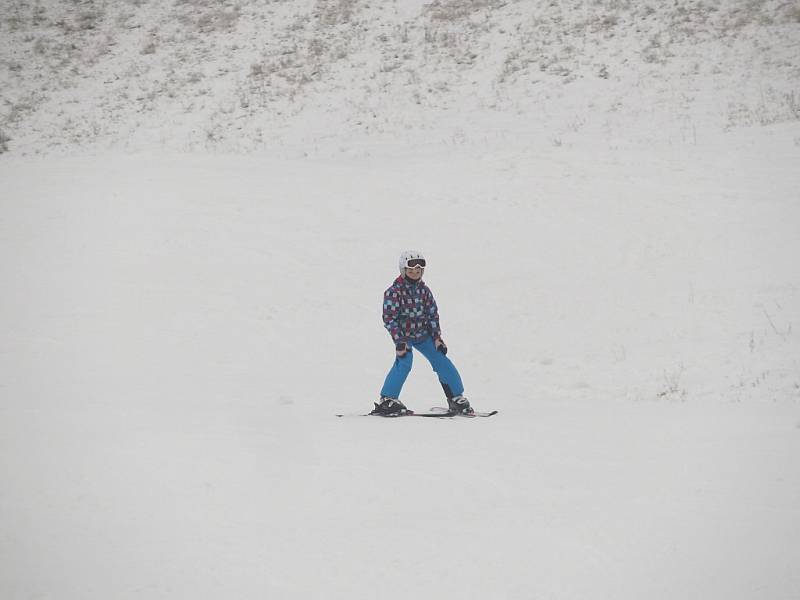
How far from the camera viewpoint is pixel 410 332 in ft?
25.5

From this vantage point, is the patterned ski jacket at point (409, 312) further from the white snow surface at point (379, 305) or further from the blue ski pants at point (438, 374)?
the white snow surface at point (379, 305)

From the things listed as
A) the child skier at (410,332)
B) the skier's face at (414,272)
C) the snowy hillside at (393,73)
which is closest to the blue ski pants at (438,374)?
the child skier at (410,332)

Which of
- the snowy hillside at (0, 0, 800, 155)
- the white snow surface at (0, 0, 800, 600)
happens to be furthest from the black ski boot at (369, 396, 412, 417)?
the snowy hillside at (0, 0, 800, 155)

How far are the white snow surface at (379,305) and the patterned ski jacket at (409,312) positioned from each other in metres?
1.00

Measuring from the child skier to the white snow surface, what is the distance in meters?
0.41

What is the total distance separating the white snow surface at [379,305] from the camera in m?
3.95

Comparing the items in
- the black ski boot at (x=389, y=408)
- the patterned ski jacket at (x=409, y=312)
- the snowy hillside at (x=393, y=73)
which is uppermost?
the snowy hillside at (x=393, y=73)

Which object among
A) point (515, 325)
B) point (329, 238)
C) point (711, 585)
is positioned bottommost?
point (515, 325)

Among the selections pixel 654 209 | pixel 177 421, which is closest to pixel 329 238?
pixel 654 209

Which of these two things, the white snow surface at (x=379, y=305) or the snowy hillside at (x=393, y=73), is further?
the snowy hillside at (x=393, y=73)

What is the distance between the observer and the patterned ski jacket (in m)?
7.63

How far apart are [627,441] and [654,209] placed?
1024 centimetres

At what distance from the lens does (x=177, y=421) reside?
670 centimetres

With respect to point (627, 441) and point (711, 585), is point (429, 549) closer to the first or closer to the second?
point (711, 585)
